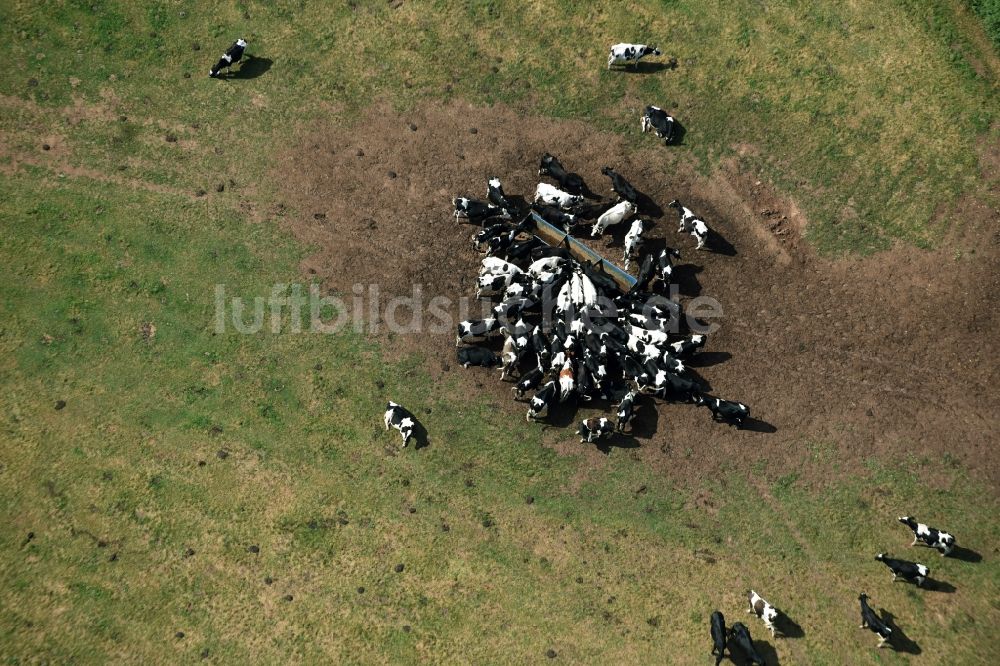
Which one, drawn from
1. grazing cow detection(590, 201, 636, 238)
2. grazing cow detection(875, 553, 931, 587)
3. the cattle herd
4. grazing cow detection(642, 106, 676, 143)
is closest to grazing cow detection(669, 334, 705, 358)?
the cattle herd

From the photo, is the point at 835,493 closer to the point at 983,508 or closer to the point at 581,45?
the point at 983,508

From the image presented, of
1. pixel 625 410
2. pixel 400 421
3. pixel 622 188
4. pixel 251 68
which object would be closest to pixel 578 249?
pixel 622 188

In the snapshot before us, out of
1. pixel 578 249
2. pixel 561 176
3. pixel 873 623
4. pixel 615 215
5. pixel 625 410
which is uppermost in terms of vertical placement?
pixel 561 176

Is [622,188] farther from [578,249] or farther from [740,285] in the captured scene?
[740,285]

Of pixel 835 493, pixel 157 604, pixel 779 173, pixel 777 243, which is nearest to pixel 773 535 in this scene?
pixel 835 493

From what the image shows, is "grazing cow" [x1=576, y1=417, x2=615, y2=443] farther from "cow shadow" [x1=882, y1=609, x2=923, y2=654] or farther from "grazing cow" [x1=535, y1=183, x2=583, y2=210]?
"cow shadow" [x1=882, y1=609, x2=923, y2=654]
